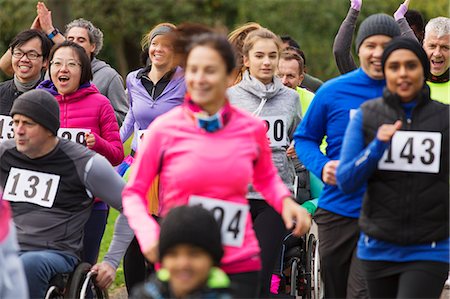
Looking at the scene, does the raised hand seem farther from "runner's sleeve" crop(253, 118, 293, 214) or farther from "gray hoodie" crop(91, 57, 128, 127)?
"runner's sleeve" crop(253, 118, 293, 214)

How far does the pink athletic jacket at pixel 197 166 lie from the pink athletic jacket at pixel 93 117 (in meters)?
3.01

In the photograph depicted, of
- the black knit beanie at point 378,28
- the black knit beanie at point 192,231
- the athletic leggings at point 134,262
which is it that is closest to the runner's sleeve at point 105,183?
the athletic leggings at point 134,262

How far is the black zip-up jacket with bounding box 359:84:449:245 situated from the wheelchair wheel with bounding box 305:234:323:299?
2.67 metres

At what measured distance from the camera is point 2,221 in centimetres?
556

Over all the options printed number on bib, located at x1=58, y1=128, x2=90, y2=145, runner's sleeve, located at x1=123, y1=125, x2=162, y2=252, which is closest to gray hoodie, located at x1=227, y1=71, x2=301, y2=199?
printed number on bib, located at x1=58, y1=128, x2=90, y2=145

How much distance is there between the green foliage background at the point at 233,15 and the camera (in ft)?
112

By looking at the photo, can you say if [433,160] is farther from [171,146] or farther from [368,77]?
[171,146]

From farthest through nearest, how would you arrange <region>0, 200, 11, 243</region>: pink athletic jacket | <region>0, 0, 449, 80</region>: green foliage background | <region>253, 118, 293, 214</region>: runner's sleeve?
<region>0, 0, 449, 80</region>: green foliage background, <region>253, 118, 293, 214</region>: runner's sleeve, <region>0, 200, 11, 243</region>: pink athletic jacket

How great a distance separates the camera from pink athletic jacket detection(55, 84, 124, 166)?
9.11 m

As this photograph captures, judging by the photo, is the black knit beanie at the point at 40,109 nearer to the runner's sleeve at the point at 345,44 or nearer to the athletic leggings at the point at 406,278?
the runner's sleeve at the point at 345,44

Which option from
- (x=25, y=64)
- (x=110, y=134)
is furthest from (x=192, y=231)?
(x=25, y=64)

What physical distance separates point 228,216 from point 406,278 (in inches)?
46.6

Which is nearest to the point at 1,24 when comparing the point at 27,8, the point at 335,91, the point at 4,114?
the point at 27,8

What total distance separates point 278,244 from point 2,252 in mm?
3172
